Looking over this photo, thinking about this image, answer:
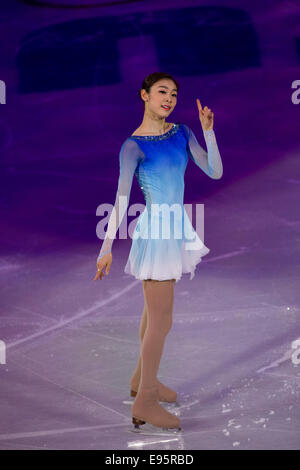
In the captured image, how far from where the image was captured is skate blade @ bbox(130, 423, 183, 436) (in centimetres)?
373

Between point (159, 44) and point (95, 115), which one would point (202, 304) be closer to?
point (95, 115)

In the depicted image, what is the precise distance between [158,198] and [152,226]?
0.13m

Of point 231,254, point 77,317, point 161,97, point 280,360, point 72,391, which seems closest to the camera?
point 161,97

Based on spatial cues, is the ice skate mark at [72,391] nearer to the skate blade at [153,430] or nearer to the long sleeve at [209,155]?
the skate blade at [153,430]

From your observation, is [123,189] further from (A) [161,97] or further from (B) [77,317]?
(B) [77,317]

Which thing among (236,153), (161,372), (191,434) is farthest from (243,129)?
(191,434)

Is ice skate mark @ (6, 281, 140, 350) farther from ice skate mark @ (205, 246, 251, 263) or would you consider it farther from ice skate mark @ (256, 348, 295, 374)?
ice skate mark @ (256, 348, 295, 374)

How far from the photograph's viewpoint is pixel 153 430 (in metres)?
3.79

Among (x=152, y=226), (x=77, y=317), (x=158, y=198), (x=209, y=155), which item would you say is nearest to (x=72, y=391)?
(x=152, y=226)

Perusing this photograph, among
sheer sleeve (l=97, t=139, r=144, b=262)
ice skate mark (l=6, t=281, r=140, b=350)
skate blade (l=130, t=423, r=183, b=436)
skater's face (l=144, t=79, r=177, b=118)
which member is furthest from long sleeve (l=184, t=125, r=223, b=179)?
ice skate mark (l=6, t=281, r=140, b=350)

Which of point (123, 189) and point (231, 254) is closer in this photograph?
point (123, 189)

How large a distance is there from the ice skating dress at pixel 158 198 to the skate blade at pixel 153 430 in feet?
2.19

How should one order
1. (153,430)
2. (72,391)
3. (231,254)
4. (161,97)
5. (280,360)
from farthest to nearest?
(231,254) → (280,360) → (72,391) → (161,97) → (153,430)
